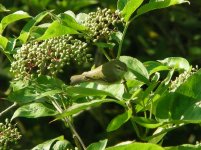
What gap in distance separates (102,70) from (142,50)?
323cm

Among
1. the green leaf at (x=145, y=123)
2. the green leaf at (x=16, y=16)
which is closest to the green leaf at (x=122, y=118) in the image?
the green leaf at (x=145, y=123)

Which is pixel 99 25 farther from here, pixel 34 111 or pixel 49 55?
pixel 34 111

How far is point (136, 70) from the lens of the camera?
1.82 m

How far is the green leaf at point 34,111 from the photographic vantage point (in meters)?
1.89

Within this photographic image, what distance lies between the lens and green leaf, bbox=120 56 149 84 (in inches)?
70.6

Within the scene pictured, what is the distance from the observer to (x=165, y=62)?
2033 millimetres

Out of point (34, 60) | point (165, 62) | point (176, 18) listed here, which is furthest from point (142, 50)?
point (34, 60)

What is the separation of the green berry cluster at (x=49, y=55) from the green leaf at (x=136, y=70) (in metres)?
0.13

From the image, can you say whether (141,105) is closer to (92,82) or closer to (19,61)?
→ (92,82)

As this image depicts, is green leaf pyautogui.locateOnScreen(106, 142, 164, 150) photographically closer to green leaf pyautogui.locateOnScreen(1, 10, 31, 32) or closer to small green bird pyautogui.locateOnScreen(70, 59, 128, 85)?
small green bird pyautogui.locateOnScreen(70, 59, 128, 85)

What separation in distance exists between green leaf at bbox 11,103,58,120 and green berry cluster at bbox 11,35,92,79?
140 mm

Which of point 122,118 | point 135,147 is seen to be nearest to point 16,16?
point 122,118

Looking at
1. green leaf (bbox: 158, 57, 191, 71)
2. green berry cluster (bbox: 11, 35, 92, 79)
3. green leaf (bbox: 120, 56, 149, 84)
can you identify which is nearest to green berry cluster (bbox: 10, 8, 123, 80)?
green berry cluster (bbox: 11, 35, 92, 79)

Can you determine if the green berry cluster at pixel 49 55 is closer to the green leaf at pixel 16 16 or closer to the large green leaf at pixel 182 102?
the green leaf at pixel 16 16
